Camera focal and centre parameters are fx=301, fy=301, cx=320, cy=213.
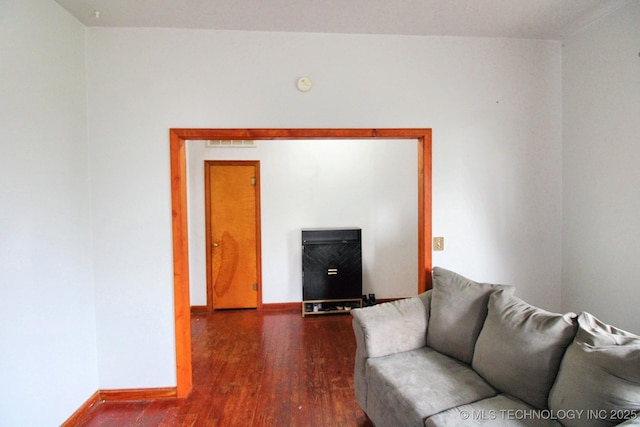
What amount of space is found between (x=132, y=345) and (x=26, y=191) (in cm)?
128

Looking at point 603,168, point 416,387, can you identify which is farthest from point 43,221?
point 603,168

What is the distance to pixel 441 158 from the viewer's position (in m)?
2.42

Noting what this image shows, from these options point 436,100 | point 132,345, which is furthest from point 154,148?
point 436,100

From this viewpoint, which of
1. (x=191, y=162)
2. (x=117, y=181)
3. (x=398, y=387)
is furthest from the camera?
(x=191, y=162)

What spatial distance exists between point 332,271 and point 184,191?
2131mm

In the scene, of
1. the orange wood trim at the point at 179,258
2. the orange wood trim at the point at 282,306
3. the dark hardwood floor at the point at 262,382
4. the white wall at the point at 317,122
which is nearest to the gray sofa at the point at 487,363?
the dark hardwood floor at the point at 262,382

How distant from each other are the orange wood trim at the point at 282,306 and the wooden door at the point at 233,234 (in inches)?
6.6

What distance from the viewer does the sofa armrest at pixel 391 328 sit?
190 cm

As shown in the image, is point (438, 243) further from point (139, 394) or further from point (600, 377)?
point (139, 394)

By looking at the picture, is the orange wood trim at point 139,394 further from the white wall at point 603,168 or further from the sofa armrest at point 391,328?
the white wall at point 603,168

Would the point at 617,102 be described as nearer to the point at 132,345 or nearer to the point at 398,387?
the point at 398,387

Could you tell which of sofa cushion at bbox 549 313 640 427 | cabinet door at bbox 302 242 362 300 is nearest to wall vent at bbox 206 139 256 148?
cabinet door at bbox 302 242 362 300

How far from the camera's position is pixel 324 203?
4145 mm

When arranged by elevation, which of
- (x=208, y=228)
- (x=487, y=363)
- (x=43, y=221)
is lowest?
(x=487, y=363)
